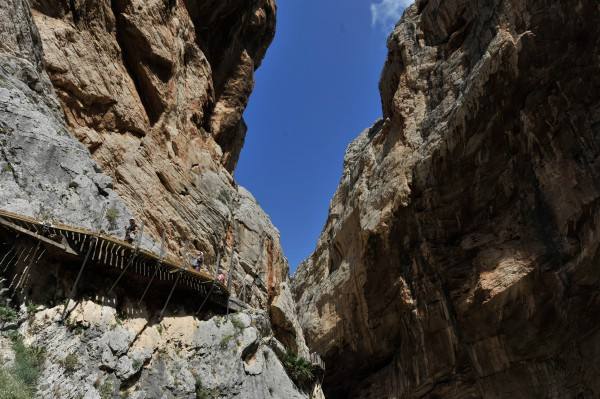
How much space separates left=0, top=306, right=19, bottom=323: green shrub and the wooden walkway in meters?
1.61

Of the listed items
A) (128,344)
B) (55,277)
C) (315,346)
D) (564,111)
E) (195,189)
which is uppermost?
(564,111)

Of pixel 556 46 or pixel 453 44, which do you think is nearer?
pixel 556 46

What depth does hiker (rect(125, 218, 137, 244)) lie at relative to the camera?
1453 cm

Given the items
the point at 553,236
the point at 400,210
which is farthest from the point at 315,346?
the point at 553,236

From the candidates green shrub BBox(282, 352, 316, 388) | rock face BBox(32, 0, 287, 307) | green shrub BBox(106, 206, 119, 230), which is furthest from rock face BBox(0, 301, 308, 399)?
rock face BBox(32, 0, 287, 307)

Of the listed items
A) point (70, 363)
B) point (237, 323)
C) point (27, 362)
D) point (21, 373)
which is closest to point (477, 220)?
point (237, 323)

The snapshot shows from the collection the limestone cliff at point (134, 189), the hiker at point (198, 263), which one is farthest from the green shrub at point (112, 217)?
the hiker at point (198, 263)

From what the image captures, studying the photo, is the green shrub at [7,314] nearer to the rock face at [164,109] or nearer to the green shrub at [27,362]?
the green shrub at [27,362]

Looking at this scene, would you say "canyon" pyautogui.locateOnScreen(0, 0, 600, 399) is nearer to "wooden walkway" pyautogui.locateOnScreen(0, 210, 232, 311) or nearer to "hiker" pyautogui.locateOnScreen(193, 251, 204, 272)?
"wooden walkway" pyautogui.locateOnScreen(0, 210, 232, 311)

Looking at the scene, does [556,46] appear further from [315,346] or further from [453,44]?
[315,346]

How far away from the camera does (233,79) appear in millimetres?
29328

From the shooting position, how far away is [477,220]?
948 inches

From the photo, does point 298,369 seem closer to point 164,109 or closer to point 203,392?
point 203,392

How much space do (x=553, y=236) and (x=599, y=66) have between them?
6.42 meters
